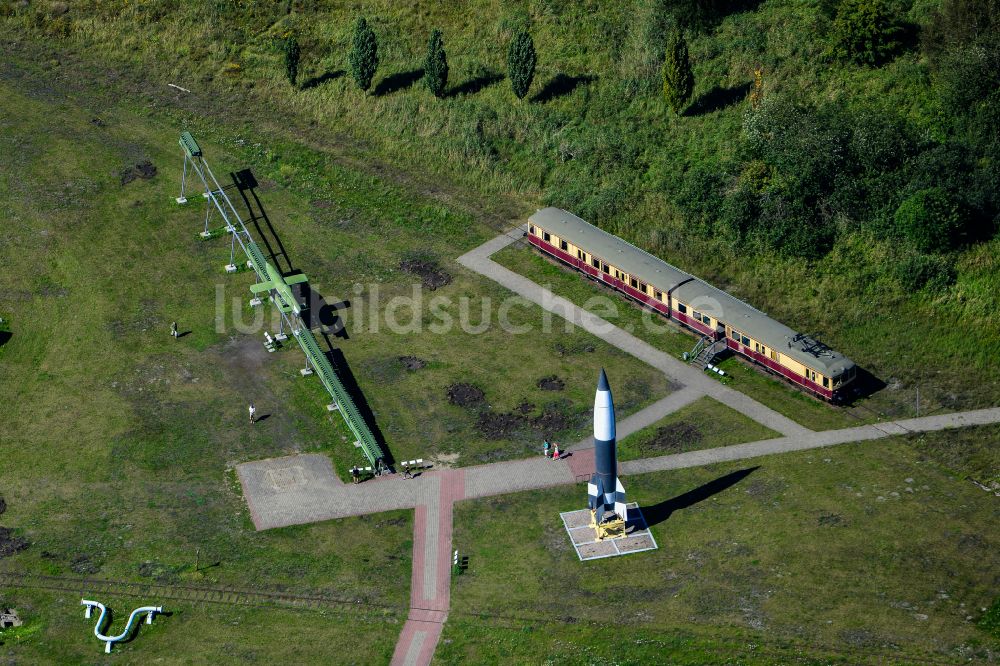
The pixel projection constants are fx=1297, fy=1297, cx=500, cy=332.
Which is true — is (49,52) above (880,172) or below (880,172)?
above

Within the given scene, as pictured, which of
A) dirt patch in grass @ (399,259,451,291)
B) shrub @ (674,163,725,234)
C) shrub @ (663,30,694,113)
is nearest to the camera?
dirt patch in grass @ (399,259,451,291)

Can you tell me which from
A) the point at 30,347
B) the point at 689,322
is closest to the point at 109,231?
the point at 30,347

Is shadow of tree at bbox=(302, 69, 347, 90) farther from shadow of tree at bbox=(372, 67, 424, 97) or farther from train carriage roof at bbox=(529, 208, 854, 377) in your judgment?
train carriage roof at bbox=(529, 208, 854, 377)

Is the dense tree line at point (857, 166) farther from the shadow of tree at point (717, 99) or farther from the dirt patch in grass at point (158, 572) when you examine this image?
the dirt patch in grass at point (158, 572)

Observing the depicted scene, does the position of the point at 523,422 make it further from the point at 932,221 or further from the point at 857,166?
the point at 857,166

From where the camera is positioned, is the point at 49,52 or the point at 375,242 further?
the point at 49,52

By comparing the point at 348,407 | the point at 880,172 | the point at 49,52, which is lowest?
the point at 348,407

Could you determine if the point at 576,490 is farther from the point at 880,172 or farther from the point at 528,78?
the point at 528,78

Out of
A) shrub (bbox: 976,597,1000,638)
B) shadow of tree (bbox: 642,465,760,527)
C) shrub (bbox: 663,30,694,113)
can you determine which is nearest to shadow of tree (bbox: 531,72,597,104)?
shrub (bbox: 663,30,694,113)
